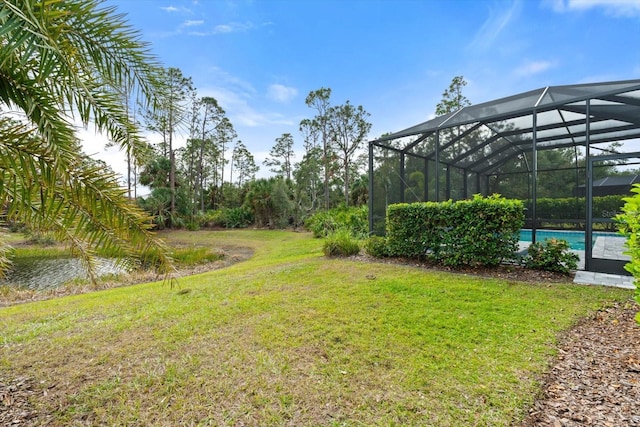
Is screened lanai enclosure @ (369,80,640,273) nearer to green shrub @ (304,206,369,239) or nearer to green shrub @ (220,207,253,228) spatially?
green shrub @ (304,206,369,239)

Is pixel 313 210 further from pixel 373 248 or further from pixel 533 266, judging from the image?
Result: pixel 533 266

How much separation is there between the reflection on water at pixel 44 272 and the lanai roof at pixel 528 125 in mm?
8752

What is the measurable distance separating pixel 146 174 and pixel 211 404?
72.5 ft

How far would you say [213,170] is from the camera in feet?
99.6

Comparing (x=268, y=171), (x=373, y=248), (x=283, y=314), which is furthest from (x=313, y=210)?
(x=283, y=314)

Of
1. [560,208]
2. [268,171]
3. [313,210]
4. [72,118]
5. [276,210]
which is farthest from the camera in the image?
[268,171]

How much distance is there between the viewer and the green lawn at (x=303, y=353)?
6.32 feet

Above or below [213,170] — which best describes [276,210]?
below

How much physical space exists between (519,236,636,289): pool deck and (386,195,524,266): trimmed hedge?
107 centimetres

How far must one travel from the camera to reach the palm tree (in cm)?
139

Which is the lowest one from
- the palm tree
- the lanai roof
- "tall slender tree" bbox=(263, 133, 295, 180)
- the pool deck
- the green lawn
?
the green lawn

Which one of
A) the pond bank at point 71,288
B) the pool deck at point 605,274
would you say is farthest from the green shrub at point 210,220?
the pool deck at point 605,274

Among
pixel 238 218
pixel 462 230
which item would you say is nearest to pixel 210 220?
pixel 238 218

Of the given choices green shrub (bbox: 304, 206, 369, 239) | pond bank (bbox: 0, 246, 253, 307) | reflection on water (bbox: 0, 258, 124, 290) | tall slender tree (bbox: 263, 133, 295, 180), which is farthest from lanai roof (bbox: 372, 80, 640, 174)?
tall slender tree (bbox: 263, 133, 295, 180)
